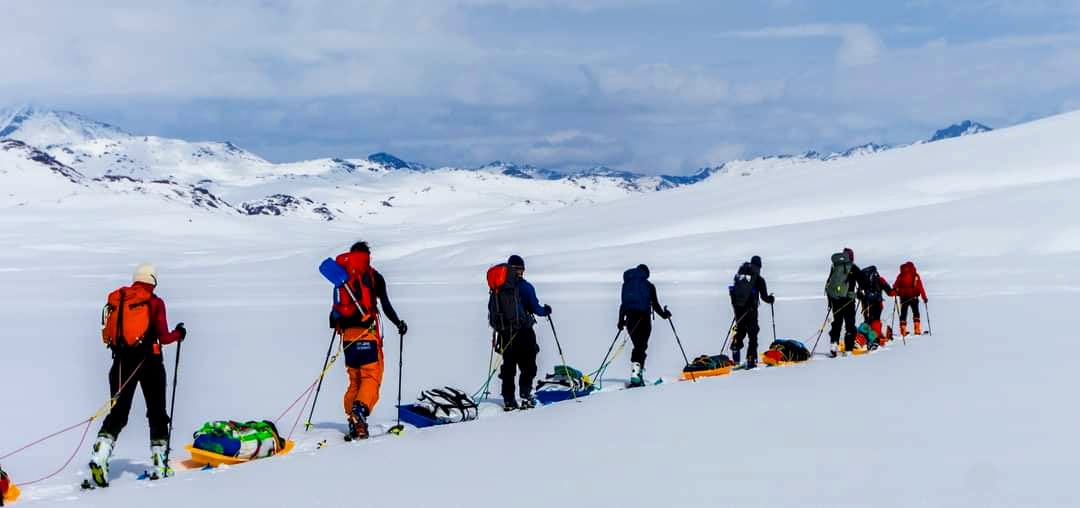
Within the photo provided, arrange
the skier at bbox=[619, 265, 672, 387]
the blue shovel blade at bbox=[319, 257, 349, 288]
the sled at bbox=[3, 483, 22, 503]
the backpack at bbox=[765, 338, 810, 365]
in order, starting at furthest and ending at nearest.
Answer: the backpack at bbox=[765, 338, 810, 365] → the skier at bbox=[619, 265, 672, 387] → the blue shovel blade at bbox=[319, 257, 349, 288] → the sled at bbox=[3, 483, 22, 503]

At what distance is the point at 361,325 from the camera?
29.8 ft

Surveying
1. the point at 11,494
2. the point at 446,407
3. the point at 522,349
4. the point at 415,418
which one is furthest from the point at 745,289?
the point at 11,494

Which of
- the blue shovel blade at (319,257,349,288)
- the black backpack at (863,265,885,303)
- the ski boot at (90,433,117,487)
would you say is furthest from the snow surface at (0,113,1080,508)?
the blue shovel blade at (319,257,349,288)

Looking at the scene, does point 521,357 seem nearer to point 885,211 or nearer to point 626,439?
point 626,439

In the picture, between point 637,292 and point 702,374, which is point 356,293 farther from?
point 702,374

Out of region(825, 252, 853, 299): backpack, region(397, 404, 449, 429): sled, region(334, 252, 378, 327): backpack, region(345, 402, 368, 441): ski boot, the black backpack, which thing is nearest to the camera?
region(334, 252, 378, 327): backpack

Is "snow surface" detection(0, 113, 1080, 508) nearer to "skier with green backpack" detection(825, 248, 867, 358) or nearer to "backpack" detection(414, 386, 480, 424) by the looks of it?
"backpack" detection(414, 386, 480, 424)

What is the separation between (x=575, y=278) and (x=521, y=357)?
30032mm

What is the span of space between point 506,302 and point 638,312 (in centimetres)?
231

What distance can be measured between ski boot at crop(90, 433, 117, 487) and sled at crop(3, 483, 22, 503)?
55 centimetres

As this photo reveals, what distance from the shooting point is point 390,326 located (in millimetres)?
24531

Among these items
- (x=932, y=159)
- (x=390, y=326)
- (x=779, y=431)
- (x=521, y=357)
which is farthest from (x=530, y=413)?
(x=932, y=159)

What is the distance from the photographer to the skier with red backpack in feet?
34.8

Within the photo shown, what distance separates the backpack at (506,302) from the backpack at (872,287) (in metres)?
7.67
